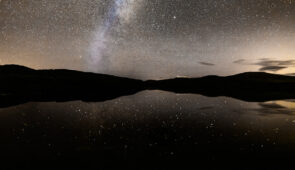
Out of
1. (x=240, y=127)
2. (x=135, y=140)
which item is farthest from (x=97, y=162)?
(x=240, y=127)

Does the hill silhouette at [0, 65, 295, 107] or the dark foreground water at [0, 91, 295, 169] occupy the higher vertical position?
the hill silhouette at [0, 65, 295, 107]

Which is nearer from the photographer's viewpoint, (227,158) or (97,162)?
(97,162)

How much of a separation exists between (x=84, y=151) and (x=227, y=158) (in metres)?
5.83

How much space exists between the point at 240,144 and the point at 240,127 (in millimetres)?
5213

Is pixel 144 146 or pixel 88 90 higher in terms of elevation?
pixel 88 90

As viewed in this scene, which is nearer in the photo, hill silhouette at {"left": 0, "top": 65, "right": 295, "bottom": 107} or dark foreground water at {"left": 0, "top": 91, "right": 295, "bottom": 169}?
dark foreground water at {"left": 0, "top": 91, "right": 295, "bottom": 169}

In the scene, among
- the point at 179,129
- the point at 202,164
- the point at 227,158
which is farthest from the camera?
the point at 179,129

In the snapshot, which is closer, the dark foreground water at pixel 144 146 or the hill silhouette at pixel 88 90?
the dark foreground water at pixel 144 146

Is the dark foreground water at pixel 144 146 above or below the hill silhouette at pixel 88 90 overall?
below

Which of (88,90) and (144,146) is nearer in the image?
(144,146)

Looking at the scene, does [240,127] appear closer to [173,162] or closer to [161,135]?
[161,135]

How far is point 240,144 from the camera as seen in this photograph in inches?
468

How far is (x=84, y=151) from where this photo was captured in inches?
408

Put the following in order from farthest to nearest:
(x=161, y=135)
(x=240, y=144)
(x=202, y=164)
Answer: (x=161, y=135) < (x=240, y=144) < (x=202, y=164)
